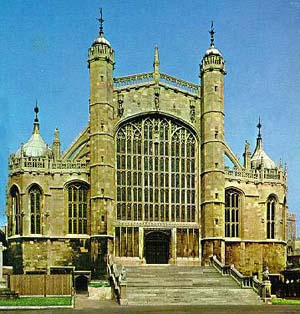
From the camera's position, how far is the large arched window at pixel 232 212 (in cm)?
4697

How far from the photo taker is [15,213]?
146 feet

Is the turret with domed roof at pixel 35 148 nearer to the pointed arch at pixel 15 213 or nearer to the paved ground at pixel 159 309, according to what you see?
the pointed arch at pixel 15 213

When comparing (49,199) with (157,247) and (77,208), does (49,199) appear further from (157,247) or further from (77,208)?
(157,247)

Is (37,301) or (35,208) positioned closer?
(37,301)

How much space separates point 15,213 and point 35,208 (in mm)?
1559

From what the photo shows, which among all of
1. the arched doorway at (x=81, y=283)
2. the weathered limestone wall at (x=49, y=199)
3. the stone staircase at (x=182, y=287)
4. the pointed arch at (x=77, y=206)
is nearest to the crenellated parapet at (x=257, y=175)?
the stone staircase at (x=182, y=287)

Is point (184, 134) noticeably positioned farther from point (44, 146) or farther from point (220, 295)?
point (220, 295)

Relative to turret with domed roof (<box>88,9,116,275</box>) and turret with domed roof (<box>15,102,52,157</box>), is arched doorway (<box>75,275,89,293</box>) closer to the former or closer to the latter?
turret with domed roof (<box>88,9,116,275</box>)

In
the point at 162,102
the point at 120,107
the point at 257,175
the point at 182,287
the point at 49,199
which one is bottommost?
the point at 182,287

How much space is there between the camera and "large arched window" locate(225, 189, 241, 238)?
1849 inches

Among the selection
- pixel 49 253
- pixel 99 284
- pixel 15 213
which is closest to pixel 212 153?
pixel 99 284

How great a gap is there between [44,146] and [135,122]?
661 cm

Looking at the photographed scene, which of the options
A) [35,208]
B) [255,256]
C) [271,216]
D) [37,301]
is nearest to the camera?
[37,301]

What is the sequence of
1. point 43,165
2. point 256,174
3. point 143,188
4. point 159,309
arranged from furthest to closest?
point 256,174 < point 143,188 < point 43,165 < point 159,309
